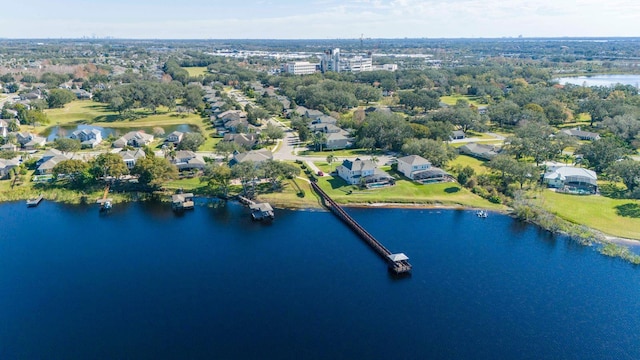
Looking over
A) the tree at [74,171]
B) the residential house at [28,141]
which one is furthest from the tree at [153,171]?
the residential house at [28,141]

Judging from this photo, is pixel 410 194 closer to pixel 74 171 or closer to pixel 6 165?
pixel 74 171

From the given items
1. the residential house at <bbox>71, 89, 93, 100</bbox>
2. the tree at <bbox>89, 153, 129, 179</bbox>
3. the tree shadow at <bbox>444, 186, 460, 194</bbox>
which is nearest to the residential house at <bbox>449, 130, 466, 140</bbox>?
the tree shadow at <bbox>444, 186, 460, 194</bbox>

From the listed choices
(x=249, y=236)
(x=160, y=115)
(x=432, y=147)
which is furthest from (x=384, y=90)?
(x=249, y=236)

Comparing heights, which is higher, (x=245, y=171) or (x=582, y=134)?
(x=582, y=134)

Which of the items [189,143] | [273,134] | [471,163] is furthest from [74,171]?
[471,163]

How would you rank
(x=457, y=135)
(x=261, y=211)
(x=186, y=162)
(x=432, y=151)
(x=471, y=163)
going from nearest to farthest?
1. (x=261, y=211)
2. (x=186, y=162)
3. (x=432, y=151)
4. (x=471, y=163)
5. (x=457, y=135)

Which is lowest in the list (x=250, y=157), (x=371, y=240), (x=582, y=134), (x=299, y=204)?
(x=371, y=240)

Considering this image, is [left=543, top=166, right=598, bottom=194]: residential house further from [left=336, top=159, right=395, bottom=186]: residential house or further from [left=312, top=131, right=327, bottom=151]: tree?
[left=312, top=131, right=327, bottom=151]: tree
